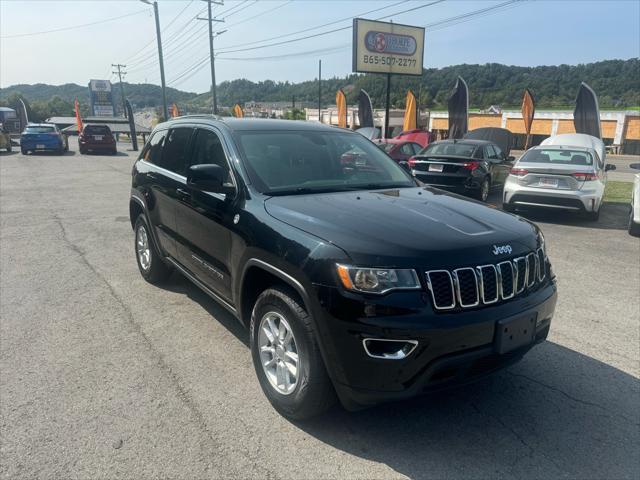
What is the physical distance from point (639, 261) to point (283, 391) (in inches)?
239

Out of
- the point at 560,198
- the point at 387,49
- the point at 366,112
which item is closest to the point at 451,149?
the point at 560,198

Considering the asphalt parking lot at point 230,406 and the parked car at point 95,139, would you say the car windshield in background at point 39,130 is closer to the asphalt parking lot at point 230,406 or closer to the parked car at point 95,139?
the parked car at point 95,139

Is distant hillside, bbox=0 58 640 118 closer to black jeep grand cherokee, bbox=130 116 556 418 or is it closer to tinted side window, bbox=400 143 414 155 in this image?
tinted side window, bbox=400 143 414 155

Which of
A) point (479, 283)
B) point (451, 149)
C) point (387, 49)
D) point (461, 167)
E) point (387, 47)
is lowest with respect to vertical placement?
point (461, 167)

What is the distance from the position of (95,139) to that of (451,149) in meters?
20.3

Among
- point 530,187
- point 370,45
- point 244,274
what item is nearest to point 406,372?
point 244,274

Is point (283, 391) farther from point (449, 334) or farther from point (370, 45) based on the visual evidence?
point (370, 45)

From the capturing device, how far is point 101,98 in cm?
7881

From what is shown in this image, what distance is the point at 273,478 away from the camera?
2.56 m

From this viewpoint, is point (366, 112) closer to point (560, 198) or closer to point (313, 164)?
point (560, 198)

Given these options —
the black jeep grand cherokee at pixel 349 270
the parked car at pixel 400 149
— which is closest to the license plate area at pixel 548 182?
the parked car at pixel 400 149

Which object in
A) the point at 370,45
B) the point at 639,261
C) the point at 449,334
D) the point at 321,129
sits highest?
the point at 370,45

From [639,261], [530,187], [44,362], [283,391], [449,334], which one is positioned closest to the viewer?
[449,334]

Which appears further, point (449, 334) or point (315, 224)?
point (315, 224)
